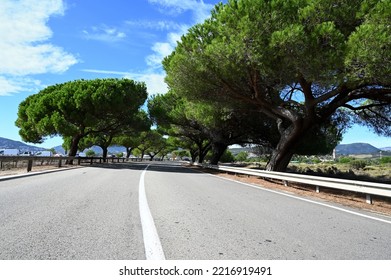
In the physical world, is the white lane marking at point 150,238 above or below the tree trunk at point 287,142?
below

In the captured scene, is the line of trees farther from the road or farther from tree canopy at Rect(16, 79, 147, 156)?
the road

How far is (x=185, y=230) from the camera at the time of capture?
543 cm

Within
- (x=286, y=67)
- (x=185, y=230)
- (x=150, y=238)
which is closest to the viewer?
(x=150, y=238)

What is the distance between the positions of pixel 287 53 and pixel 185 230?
11199 millimetres

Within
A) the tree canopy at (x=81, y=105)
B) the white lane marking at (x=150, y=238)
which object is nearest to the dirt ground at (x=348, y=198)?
the white lane marking at (x=150, y=238)

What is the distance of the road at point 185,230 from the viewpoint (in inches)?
167

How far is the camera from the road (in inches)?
167

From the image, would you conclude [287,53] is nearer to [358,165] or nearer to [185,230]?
[185,230]

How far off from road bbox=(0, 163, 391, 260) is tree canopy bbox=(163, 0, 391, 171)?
7.21 metres

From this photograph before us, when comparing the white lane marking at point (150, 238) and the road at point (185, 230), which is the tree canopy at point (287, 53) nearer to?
the road at point (185, 230)

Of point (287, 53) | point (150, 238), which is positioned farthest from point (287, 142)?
point (150, 238)

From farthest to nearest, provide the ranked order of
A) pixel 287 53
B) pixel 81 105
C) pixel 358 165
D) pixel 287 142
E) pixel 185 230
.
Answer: pixel 358 165, pixel 81 105, pixel 287 142, pixel 287 53, pixel 185 230

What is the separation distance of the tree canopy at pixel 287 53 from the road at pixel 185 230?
7.21 meters

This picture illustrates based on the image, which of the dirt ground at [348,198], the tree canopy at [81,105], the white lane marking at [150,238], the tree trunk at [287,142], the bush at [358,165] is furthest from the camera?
the bush at [358,165]
